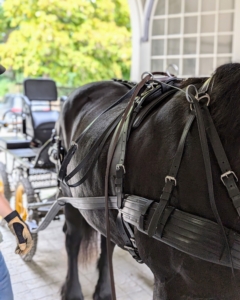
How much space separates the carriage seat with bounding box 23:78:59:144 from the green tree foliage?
298 inches

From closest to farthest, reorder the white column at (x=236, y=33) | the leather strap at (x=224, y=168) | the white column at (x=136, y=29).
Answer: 1. the leather strap at (x=224, y=168)
2. the white column at (x=236, y=33)
3. the white column at (x=136, y=29)

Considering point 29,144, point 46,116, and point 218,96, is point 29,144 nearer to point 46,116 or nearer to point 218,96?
point 46,116

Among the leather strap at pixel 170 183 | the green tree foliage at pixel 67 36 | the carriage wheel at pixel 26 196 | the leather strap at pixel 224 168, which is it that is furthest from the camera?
the green tree foliage at pixel 67 36

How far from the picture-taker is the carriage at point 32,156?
3.48 metres

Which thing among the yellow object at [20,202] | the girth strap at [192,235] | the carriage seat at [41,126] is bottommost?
the yellow object at [20,202]

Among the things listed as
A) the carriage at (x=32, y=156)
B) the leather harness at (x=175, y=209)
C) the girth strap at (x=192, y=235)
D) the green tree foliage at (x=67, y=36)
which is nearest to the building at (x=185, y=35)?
the carriage at (x=32, y=156)

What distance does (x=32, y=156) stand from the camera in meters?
3.91

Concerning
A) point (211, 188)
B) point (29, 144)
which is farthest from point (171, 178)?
point (29, 144)

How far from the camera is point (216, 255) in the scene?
1141mm

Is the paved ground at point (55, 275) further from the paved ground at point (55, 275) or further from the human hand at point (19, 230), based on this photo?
the human hand at point (19, 230)

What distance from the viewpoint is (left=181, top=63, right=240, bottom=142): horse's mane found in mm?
1156

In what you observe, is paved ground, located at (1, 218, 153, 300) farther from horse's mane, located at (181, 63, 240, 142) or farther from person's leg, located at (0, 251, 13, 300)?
horse's mane, located at (181, 63, 240, 142)

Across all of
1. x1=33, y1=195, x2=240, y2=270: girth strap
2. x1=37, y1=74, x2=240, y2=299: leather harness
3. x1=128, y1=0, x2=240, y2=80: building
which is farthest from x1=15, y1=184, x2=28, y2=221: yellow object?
x1=128, y1=0, x2=240, y2=80: building

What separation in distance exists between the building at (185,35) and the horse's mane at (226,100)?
13.9ft
